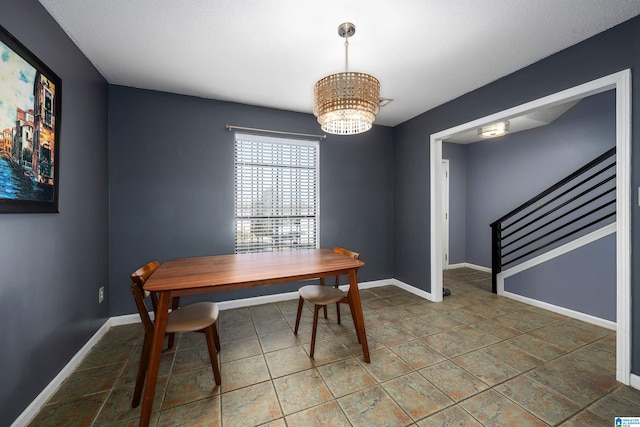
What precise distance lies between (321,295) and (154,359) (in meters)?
1.18

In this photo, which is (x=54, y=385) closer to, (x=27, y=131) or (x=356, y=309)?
(x=27, y=131)

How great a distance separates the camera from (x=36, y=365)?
4.87ft

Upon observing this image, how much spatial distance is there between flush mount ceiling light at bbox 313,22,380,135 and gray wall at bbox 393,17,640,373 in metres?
1.34

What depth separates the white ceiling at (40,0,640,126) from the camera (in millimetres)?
1595

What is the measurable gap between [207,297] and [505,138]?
5374mm

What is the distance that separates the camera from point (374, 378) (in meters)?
1.74

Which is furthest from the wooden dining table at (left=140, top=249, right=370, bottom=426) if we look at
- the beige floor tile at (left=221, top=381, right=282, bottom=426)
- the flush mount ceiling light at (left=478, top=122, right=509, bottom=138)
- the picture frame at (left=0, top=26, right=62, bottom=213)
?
the flush mount ceiling light at (left=478, top=122, right=509, bottom=138)

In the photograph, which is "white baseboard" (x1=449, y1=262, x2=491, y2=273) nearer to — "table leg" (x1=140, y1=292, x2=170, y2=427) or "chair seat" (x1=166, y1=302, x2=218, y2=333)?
"chair seat" (x1=166, y1=302, x2=218, y2=333)

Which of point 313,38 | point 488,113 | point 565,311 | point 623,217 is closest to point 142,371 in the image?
point 313,38

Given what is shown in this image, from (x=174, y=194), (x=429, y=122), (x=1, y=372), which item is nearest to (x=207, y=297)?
(x=174, y=194)

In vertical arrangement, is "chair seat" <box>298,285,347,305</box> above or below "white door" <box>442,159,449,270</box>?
below

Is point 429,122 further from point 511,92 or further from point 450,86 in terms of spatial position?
point 511,92

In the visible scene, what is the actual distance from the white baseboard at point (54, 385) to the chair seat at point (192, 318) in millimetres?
804

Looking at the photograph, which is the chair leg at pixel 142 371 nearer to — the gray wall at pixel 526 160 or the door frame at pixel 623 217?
the door frame at pixel 623 217
